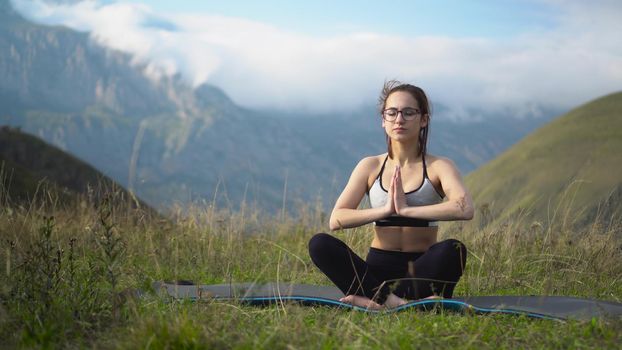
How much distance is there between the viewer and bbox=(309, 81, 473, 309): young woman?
15.5 ft

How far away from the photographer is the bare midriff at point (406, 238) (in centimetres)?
500

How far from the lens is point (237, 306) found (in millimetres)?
4191

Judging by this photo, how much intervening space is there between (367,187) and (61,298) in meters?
2.43

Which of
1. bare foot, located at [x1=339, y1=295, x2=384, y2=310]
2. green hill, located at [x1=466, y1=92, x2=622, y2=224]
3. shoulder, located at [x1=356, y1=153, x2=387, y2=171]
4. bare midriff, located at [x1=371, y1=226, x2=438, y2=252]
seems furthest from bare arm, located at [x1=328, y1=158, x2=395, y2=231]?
green hill, located at [x1=466, y1=92, x2=622, y2=224]

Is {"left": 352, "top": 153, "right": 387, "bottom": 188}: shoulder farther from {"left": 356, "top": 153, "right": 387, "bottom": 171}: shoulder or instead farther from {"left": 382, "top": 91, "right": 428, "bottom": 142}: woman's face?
{"left": 382, "top": 91, "right": 428, "bottom": 142}: woman's face

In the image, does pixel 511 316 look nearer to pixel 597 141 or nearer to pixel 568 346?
pixel 568 346

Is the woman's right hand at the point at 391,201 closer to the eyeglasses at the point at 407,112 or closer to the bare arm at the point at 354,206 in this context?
the bare arm at the point at 354,206

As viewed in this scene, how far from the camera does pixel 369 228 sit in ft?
25.4

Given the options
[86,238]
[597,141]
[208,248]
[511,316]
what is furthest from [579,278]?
[597,141]

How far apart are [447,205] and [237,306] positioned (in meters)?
1.66

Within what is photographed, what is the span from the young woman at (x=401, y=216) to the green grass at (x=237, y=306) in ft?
1.14

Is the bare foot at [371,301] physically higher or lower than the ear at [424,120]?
lower

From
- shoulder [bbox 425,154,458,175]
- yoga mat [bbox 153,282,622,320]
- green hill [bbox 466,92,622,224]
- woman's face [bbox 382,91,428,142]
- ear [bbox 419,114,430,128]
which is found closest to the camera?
yoga mat [bbox 153,282,622,320]

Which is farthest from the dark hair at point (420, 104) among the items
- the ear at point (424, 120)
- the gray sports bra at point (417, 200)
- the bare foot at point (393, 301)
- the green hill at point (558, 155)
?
the green hill at point (558, 155)
